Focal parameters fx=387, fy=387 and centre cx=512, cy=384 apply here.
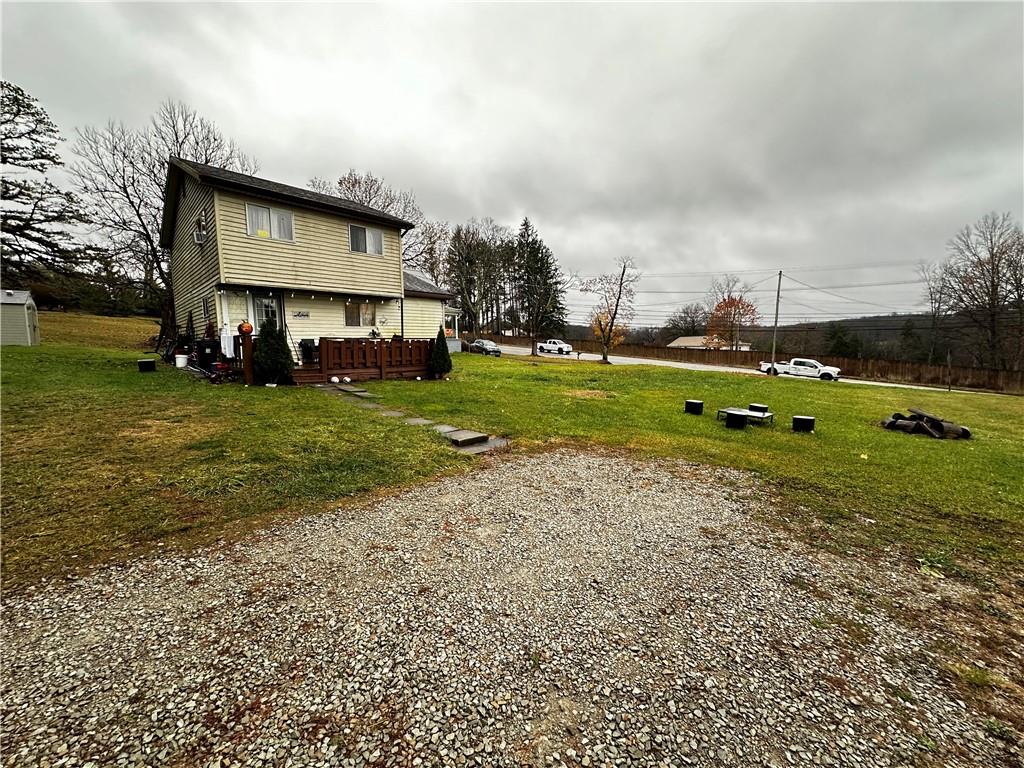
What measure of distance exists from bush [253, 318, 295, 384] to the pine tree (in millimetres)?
18455

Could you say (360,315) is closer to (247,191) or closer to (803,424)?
(247,191)

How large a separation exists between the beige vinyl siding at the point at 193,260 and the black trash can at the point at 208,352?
33.0 inches

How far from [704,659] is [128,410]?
31.1ft

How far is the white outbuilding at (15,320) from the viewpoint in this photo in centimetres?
A: 1898

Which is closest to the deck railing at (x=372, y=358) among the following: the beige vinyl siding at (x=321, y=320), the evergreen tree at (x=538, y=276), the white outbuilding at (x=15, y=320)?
the beige vinyl siding at (x=321, y=320)

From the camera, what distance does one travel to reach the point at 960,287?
28.8 m

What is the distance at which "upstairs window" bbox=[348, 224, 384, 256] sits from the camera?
46.6 feet

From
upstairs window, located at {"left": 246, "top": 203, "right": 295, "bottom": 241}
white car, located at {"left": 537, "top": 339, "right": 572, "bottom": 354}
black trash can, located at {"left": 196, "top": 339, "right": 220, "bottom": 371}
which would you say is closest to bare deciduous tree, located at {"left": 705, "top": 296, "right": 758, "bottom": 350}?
white car, located at {"left": 537, "top": 339, "right": 572, "bottom": 354}

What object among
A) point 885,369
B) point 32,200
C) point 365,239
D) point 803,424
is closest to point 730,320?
point 885,369

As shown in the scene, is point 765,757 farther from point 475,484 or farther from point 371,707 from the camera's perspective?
point 475,484

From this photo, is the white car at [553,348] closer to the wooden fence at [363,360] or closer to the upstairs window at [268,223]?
the wooden fence at [363,360]

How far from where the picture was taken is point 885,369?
105 ft

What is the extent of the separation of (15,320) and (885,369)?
57095 mm

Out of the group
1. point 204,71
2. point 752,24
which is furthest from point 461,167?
point 752,24
